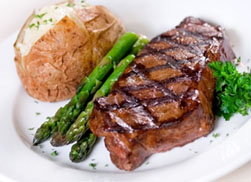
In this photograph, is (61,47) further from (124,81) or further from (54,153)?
(54,153)

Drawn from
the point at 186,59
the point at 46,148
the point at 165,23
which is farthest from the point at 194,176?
the point at 165,23

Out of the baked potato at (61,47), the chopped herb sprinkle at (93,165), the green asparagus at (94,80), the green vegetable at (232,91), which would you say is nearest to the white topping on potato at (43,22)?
the baked potato at (61,47)

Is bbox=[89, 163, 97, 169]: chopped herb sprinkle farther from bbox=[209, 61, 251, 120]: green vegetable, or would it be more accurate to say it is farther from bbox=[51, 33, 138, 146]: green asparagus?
bbox=[209, 61, 251, 120]: green vegetable

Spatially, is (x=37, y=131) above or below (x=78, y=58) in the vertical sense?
below

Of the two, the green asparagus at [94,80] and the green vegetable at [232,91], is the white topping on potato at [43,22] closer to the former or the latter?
the green asparagus at [94,80]

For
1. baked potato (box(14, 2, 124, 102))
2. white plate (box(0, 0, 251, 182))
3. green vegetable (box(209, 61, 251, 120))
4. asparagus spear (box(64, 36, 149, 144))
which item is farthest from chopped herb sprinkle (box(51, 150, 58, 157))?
green vegetable (box(209, 61, 251, 120))

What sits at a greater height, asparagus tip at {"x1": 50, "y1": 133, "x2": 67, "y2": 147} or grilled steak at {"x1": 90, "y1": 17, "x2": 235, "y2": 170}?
grilled steak at {"x1": 90, "y1": 17, "x2": 235, "y2": 170}

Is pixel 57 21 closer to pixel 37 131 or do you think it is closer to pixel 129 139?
pixel 37 131
